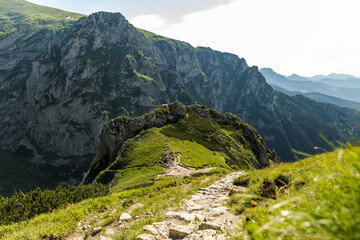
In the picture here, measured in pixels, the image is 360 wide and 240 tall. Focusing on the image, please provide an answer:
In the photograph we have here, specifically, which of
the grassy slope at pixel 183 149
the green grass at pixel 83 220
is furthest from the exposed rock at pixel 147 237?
the grassy slope at pixel 183 149

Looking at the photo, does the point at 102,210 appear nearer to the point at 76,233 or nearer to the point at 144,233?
the point at 76,233

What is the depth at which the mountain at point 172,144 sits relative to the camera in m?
47.6

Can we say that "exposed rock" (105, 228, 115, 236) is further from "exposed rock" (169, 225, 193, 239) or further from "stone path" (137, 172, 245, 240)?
"exposed rock" (169, 225, 193, 239)

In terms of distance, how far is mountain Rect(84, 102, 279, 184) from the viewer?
47625 mm

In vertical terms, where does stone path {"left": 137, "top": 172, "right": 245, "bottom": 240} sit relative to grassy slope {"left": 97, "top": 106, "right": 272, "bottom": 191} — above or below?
above

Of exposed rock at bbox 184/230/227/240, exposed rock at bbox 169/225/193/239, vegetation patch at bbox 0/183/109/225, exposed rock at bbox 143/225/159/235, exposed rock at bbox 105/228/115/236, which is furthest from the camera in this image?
vegetation patch at bbox 0/183/109/225

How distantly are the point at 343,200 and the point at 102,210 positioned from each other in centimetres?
1478

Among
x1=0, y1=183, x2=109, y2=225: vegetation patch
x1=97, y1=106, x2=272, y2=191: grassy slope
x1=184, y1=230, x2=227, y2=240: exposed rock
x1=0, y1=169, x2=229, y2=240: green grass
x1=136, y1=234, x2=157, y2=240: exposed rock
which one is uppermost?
x1=184, y1=230, x2=227, y2=240: exposed rock

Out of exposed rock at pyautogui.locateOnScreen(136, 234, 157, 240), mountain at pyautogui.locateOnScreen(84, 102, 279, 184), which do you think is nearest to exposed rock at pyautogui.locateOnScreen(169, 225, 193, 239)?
exposed rock at pyautogui.locateOnScreen(136, 234, 157, 240)

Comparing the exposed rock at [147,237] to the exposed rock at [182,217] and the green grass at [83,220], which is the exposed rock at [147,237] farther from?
the exposed rock at [182,217]

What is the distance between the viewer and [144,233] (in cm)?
713

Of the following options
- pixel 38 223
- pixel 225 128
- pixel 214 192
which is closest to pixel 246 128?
pixel 225 128

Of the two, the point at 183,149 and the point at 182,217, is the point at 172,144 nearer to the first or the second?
the point at 183,149

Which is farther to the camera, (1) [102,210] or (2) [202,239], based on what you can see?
(1) [102,210]
